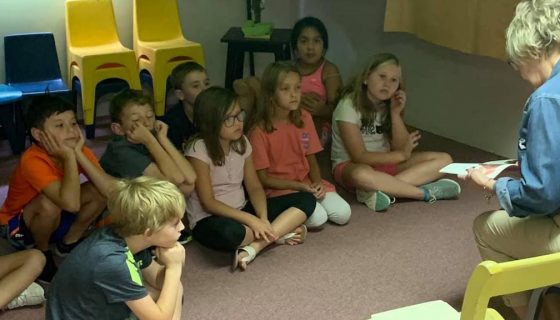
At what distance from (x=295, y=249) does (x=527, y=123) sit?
1.15 meters

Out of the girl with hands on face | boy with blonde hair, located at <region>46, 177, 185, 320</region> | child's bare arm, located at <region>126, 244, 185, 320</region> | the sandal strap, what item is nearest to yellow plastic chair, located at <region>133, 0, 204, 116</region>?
the girl with hands on face

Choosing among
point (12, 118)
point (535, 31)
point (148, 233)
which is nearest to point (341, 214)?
point (148, 233)

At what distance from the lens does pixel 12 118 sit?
11.7ft

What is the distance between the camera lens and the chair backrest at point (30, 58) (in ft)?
12.5

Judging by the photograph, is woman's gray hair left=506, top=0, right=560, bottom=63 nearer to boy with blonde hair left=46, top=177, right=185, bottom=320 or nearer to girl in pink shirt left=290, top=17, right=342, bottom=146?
boy with blonde hair left=46, top=177, right=185, bottom=320

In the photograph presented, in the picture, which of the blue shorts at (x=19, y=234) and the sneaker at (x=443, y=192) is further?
the sneaker at (x=443, y=192)

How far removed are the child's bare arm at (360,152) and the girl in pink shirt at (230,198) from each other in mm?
454

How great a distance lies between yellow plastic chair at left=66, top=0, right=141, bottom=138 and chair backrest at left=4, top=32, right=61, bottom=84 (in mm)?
120

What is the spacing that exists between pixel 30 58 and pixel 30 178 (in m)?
1.76

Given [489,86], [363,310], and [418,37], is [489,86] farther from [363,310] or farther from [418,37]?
[363,310]

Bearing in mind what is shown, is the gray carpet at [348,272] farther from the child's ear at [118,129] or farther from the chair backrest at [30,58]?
the chair backrest at [30,58]

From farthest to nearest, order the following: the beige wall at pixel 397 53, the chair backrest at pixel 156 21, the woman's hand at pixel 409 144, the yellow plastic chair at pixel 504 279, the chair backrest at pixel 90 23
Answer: the chair backrest at pixel 156 21 < the chair backrest at pixel 90 23 < the beige wall at pixel 397 53 < the woman's hand at pixel 409 144 < the yellow plastic chair at pixel 504 279

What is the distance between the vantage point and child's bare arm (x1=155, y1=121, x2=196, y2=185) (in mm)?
2500

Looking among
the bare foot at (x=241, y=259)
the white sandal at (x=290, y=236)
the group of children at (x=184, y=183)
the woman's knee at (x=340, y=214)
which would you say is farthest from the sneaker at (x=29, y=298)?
the woman's knee at (x=340, y=214)
